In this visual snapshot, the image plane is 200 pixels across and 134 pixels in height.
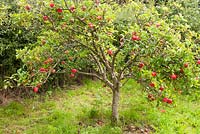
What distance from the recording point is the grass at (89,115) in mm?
4602

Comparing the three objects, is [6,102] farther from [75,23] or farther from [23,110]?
[75,23]

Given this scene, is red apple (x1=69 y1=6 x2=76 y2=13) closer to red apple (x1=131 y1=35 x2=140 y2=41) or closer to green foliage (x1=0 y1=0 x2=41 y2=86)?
red apple (x1=131 y1=35 x2=140 y2=41)

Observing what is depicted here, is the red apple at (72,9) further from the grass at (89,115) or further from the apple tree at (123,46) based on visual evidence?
the grass at (89,115)

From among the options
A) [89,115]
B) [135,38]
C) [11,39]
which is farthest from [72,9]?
[11,39]

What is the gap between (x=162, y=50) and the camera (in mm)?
3441

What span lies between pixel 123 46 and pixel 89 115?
168 centimetres

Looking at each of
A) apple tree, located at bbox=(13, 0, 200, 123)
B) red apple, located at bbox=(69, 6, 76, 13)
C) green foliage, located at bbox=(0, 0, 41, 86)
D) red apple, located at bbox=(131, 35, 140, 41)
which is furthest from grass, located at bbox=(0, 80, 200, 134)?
red apple, located at bbox=(69, 6, 76, 13)

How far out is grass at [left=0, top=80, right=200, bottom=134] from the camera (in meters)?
4.60

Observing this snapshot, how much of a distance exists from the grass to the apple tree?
92 centimetres

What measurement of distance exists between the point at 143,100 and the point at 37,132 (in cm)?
230

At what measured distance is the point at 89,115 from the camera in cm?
498

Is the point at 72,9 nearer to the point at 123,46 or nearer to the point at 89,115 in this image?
the point at 123,46

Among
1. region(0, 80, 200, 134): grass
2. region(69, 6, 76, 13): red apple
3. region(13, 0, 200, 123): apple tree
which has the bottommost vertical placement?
region(0, 80, 200, 134): grass

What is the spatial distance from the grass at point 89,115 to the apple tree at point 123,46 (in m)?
0.92
